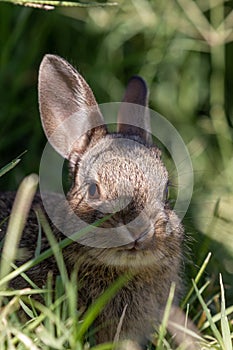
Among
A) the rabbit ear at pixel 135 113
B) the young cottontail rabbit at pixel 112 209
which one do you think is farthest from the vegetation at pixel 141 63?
the young cottontail rabbit at pixel 112 209

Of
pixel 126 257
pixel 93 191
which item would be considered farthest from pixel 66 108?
pixel 126 257

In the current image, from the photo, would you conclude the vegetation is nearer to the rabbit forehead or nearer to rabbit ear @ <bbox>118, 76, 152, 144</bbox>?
rabbit ear @ <bbox>118, 76, 152, 144</bbox>

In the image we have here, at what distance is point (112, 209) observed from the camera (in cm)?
368

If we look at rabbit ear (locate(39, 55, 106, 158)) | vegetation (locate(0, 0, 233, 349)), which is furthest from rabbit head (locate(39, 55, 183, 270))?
vegetation (locate(0, 0, 233, 349))

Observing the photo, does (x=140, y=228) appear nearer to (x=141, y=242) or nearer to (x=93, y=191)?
(x=141, y=242)

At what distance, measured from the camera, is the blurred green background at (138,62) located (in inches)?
217

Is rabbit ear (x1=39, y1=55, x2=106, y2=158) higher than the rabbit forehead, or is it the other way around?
rabbit ear (x1=39, y1=55, x2=106, y2=158)

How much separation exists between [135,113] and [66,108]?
0.41 m

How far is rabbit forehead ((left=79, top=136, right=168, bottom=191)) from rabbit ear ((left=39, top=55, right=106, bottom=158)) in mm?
146

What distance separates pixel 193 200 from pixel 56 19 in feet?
5.69

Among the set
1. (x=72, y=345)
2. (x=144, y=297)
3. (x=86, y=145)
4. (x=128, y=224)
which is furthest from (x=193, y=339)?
(x=86, y=145)

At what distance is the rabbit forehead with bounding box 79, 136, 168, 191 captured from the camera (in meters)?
3.87

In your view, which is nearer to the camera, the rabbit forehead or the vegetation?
the rabbit forehead

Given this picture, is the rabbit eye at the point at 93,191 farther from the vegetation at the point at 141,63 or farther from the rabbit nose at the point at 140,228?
the vegetation at the point at 141,63
